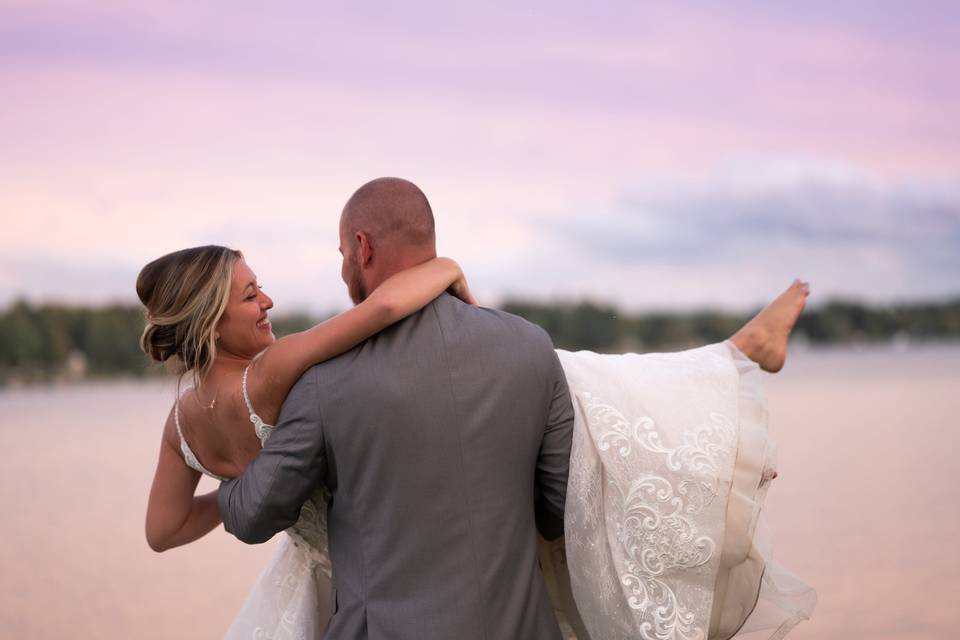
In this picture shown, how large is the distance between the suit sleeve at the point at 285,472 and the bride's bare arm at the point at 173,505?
0.35 metres

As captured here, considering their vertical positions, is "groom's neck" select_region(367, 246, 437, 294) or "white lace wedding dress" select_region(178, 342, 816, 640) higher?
"groom's neck" select_region(367, 246, 437, 294)

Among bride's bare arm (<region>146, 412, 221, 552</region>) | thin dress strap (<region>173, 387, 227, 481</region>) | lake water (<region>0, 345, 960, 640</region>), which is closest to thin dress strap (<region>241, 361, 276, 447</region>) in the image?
thin dress strap (<region>173, 387, 227, 481</region>)

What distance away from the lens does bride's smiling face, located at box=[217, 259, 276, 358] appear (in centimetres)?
264

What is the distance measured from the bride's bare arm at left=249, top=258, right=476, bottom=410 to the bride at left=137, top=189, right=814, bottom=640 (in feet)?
0.15

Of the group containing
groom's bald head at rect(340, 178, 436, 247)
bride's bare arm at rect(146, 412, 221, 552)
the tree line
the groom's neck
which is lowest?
the tree line

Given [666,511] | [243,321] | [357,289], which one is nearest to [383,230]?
[357,289]

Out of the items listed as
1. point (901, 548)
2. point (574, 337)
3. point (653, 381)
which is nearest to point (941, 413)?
point (574, 337)

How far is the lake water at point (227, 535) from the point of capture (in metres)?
7.62

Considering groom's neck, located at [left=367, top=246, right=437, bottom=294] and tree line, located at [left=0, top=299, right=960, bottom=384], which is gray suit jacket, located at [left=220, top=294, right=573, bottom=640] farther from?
tree line, located at [left=0, top=299, right=960, bottom=384]

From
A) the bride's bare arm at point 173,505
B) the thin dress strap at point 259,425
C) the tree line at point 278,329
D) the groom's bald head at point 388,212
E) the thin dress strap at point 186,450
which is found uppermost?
the groom's bald head at point 388,212

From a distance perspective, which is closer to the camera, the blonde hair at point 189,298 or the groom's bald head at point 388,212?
the groom's bald head at point 388,212

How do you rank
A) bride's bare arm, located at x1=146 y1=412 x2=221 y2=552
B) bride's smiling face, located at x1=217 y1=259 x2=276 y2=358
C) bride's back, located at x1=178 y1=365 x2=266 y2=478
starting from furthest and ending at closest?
1. bride's bare arm, located at x1=146 y1=412 x2=221 y2=552
2. bride's smiling face, located at x1=217 y1=259 x2=276 y2=358
3. bride's back, located at x1=178 y1=365 x2=266 y2=478

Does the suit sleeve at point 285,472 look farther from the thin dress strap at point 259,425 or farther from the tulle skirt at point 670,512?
the tulle skirt at point 670,512

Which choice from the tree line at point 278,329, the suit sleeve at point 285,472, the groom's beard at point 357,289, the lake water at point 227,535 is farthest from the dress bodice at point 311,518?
the tree line at point 278,329
